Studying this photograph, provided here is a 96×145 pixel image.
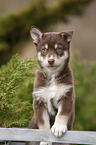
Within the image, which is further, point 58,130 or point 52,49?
point 52,49

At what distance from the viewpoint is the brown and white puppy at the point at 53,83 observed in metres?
1.09

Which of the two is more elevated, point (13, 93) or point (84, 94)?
point (13, 93)

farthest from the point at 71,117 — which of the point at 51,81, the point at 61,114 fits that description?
the point at 51,81

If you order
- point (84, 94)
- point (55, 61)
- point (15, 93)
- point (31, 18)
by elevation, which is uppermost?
point (31, 18)

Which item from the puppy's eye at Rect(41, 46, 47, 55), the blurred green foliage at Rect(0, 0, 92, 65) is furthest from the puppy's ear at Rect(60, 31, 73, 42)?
the blurred green foliage at Rect(0, 0, 92, 65)

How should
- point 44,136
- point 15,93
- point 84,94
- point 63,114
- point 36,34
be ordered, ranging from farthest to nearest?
point 84,94 → point 15,93 → point 36,34 → point 63,114 → point 44,136

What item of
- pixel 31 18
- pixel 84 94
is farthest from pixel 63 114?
pixel 31 18

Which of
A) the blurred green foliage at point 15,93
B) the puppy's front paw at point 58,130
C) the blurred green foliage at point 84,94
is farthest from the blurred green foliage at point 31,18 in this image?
the puppy's front paw at point 58,130

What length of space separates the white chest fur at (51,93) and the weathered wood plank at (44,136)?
0.73 ft

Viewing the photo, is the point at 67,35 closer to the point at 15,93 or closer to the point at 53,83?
the point at 53,83

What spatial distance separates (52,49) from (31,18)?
87.2 inches

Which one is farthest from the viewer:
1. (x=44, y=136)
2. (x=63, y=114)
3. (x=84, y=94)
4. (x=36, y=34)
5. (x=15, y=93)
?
(x=84, y=94)

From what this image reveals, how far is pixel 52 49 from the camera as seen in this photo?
1101 mm

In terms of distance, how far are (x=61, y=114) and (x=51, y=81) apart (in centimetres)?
18
